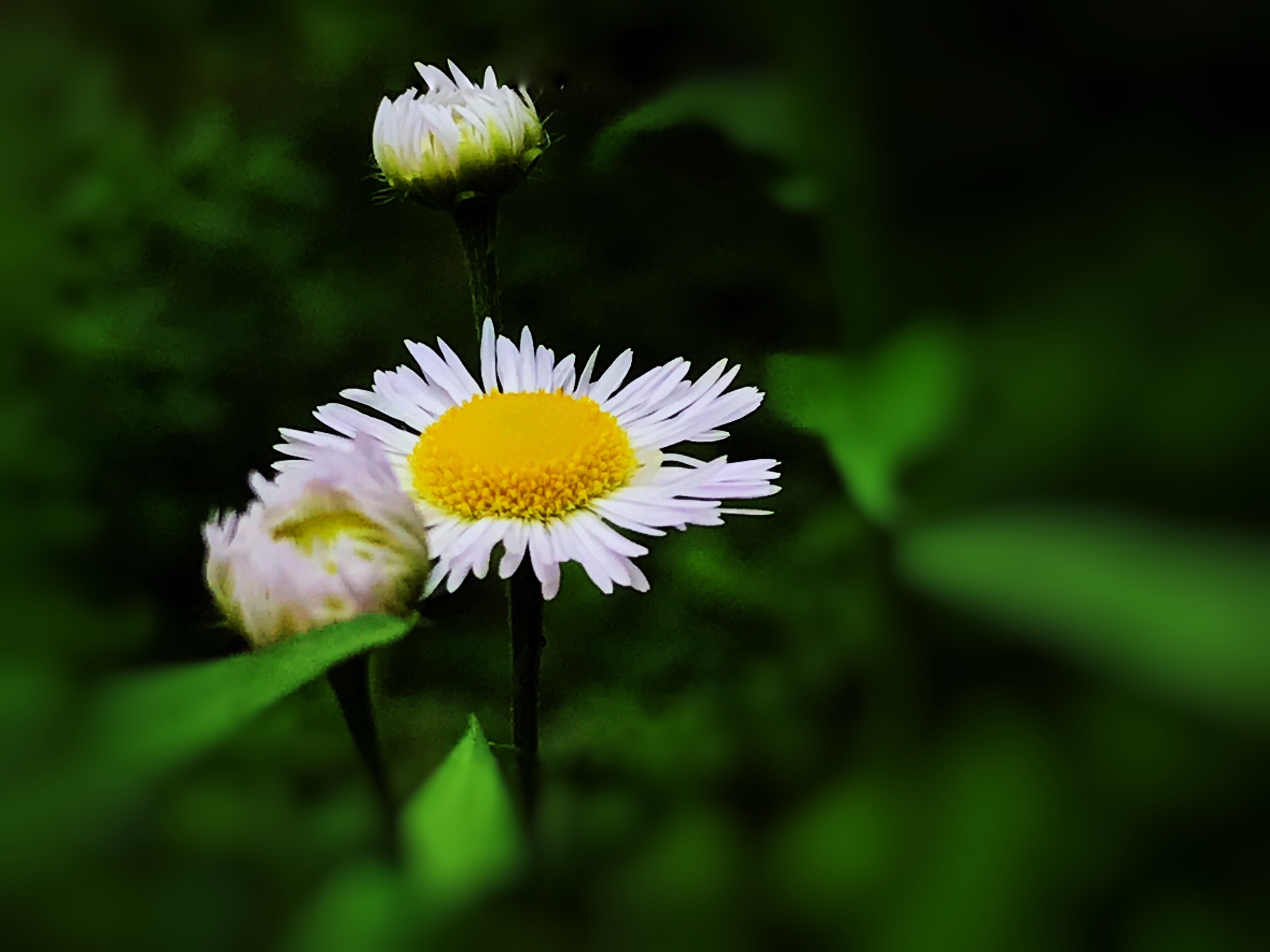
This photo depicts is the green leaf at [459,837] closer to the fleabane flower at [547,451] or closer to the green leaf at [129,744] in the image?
the green leaf at [129,744]

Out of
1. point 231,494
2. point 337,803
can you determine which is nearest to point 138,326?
point 231,494

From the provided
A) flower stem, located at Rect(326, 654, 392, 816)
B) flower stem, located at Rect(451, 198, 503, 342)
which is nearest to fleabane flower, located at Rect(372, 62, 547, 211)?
flower stem, located at Rect(451, 198, 503, 342)

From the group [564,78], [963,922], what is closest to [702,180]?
[564,78]

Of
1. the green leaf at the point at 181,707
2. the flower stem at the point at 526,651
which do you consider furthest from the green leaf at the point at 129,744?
the flower stem at the point at 526,651

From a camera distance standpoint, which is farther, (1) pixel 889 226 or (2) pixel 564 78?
(2) pixel 564 78

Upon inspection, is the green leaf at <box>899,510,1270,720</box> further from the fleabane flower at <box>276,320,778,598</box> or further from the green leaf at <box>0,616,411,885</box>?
the fleabane flower at <box>276,320,778,598</box>

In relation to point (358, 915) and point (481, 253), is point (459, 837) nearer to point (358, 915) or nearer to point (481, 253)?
point (358, 915)

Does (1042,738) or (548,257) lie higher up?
(548,257)

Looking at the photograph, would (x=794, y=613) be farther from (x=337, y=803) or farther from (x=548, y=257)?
(x=548, y=257)
